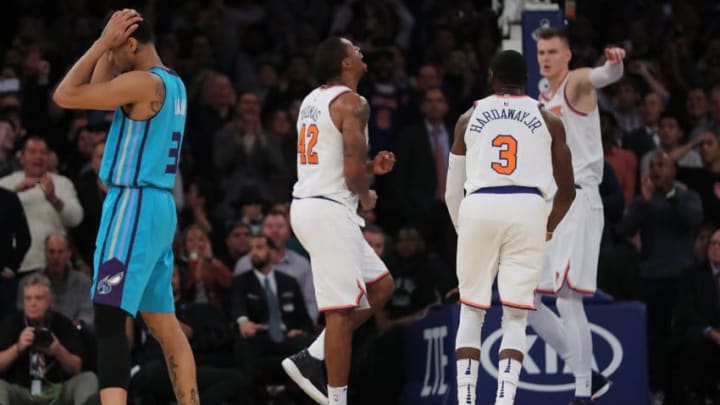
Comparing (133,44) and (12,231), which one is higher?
(133,44)

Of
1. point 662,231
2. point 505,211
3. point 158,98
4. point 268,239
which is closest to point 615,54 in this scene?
point 505,211

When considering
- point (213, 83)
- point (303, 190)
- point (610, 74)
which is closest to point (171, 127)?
point (303, 190)

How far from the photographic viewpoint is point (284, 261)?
43.8 ft

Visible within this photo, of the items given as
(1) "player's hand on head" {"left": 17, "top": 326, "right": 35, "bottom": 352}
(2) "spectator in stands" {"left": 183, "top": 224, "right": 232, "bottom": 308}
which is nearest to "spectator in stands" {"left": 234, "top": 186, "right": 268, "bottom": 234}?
(2) "spectator in stands" {"left": 183, "top": 224, "right": 232, "bottom": 308}

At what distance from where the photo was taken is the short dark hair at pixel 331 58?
30.5 ft

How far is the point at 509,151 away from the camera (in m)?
8.74

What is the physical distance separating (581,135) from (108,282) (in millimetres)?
3581

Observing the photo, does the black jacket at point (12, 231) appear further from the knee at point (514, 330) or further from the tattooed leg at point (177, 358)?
the knee at point (514, 330)

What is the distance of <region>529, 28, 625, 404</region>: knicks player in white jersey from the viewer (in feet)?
32.3

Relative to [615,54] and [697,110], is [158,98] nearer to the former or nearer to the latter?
[615,54]

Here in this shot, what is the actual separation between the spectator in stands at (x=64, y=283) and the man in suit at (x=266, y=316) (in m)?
1.27

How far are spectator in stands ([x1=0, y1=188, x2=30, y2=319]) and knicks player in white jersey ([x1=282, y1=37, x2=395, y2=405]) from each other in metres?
3.92

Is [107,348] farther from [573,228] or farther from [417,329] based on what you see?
[417,329]

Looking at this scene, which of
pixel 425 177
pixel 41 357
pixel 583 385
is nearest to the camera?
pixel 583 385
